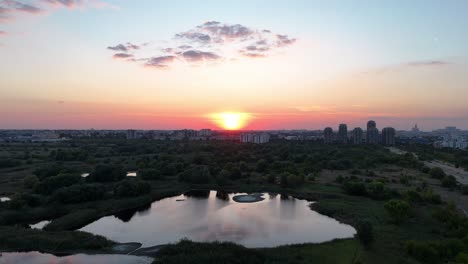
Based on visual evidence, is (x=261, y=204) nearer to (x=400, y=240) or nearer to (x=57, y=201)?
(x=400, y=240)

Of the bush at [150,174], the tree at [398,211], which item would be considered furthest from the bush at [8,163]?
the tree at [398,211]

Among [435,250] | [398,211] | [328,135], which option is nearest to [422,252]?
[435,250]

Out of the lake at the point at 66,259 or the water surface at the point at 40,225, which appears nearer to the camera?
the lake at the point at 66,259

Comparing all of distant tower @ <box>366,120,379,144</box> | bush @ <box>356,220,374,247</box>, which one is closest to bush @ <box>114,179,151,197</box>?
bush @ <box>356,220,374,247</box>

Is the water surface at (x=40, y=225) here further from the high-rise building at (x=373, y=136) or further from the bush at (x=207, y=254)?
the high-rise building at (x=373, y=136)

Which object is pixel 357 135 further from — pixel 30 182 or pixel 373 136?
pixel 30 182

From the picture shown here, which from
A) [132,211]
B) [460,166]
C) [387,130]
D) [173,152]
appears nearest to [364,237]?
[132,211]
